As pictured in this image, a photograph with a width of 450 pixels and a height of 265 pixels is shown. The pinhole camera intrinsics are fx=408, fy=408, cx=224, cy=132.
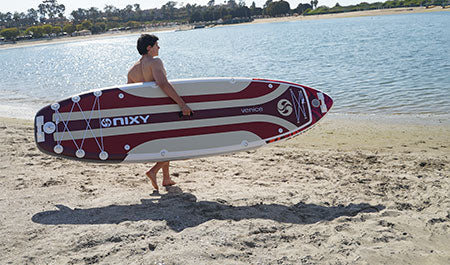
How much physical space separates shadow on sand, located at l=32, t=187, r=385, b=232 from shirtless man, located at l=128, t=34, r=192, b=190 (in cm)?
58

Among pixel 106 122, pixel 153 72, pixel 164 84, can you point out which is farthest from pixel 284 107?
pixel 106 122

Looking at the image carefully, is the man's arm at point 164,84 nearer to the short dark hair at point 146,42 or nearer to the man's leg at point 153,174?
the short dark hair at point 146,42

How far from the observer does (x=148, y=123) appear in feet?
14.3

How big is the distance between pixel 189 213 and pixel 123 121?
1359 mm

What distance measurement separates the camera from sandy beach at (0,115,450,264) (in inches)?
114

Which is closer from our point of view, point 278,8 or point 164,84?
point 164,84

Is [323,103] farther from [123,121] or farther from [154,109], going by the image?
[123,121]

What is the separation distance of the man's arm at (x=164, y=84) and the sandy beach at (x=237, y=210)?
A: 88cm

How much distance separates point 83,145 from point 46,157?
156 cm

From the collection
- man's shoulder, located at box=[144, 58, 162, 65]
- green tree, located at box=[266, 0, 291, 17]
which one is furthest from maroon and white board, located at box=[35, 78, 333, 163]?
green tree, located at box=[266, 0, 291, 17]

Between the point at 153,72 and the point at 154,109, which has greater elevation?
the point at 153,72

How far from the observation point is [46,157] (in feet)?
18.1

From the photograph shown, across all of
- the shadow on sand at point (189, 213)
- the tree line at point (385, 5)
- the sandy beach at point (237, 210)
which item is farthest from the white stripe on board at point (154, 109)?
the tree line at point (385, 5)

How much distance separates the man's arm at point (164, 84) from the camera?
13.6ft
